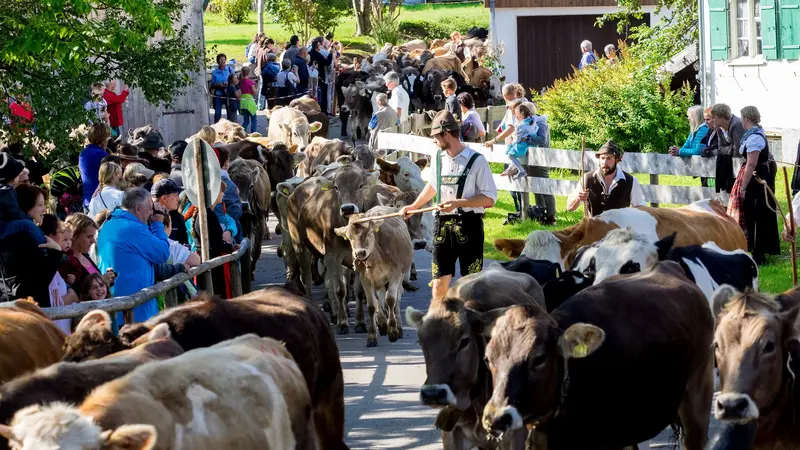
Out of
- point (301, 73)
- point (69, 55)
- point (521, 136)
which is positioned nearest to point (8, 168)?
point (69, 55)

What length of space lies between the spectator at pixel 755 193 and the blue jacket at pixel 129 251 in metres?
7.83

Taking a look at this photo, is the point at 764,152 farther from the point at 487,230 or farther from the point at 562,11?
the point at 562,11

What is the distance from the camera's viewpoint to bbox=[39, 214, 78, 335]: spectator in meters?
9.94

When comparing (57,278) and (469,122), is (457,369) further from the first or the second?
(469,122)

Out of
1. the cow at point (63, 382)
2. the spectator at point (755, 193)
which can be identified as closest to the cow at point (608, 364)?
the cow at point (63, 382)

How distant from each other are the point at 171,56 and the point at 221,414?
11.0 m

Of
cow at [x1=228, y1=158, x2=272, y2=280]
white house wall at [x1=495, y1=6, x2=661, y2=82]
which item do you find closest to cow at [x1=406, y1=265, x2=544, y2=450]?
cow at [x1=228, y1=158, x2=272, y2=280]

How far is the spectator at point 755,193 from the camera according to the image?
598 inches

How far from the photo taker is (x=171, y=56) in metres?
16.1

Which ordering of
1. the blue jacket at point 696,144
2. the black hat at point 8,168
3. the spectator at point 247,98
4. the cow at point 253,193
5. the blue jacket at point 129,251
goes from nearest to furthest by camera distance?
the blue jacket at point 129,251, the black hat at point 8,168, the cow at point 253,193, the blue jacket at point 696,144, the spectator at point 247,98

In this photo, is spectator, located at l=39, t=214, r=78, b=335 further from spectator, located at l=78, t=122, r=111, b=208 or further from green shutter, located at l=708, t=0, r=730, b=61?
green shutter, located at l=708, t=0, r=730, b=61

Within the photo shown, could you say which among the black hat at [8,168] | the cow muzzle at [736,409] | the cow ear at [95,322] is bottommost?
the cow muzzle at [736,409]

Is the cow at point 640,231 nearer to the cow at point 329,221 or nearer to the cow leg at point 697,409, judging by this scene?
the cow leg at point 697,409

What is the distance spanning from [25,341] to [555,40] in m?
39.3
